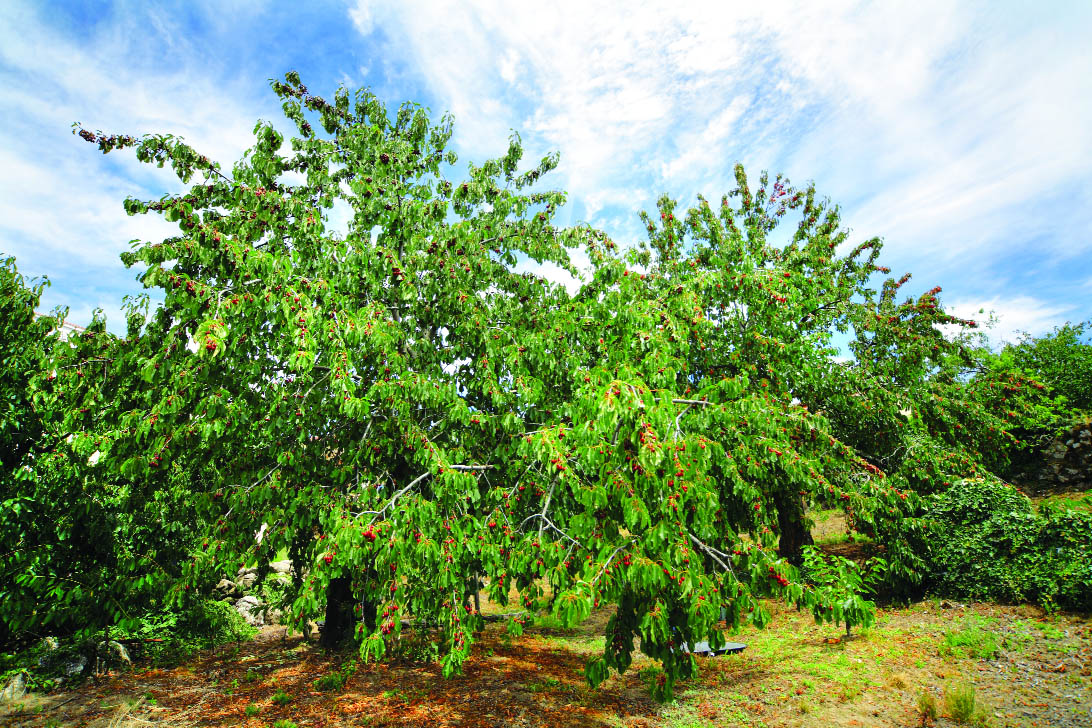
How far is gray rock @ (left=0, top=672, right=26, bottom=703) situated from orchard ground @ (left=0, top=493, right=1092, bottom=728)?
32 centimetres

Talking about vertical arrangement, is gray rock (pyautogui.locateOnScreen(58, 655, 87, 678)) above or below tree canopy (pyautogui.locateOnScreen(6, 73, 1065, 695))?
below

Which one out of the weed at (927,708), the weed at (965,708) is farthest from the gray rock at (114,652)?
the weed at (965,708)

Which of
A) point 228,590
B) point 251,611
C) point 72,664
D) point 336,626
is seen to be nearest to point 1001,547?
point 336,626

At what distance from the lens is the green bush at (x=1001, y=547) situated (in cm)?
923

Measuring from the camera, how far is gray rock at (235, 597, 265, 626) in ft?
47.9

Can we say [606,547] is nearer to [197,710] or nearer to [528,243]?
[528,243]

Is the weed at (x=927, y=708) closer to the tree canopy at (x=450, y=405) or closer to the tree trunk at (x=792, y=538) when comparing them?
the tree canopy at (x=450, y=405)

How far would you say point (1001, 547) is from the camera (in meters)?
10.6

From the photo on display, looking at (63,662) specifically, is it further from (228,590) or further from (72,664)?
(228,590)

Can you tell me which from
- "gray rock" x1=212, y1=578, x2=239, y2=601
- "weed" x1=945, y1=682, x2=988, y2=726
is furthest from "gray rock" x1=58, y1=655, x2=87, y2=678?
"weed" x1=945, y1=682, x2=988, y2=726

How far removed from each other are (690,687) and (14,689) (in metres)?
11.4

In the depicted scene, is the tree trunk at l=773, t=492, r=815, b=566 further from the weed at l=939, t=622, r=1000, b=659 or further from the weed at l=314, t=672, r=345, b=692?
the weed at l=314, t=672, r=345, b=692

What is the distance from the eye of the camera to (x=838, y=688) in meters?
7.87

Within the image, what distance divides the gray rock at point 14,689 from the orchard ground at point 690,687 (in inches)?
12.6
